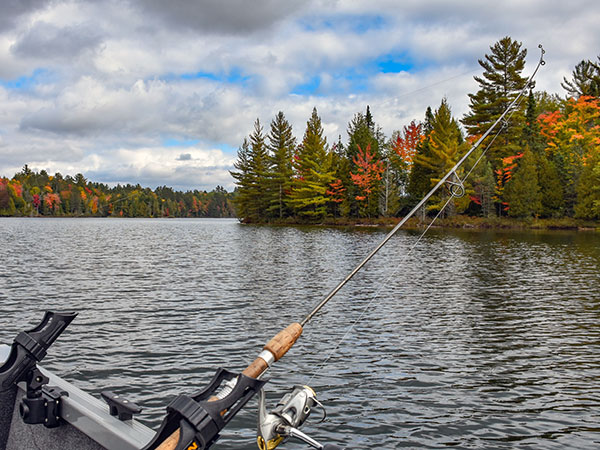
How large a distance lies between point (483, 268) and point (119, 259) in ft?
62.4

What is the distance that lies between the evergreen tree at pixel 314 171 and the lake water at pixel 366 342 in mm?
48452

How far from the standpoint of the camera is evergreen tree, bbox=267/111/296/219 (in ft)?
258

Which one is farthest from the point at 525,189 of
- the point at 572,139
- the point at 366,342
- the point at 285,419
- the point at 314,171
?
the point at 285,419

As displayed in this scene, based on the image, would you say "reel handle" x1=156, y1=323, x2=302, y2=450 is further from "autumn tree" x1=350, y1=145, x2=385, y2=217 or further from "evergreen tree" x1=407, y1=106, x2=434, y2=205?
"autumn tree" x1=350, y1=145, x2=385, y2=217

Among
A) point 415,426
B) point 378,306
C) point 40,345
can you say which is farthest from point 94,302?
point 40,345

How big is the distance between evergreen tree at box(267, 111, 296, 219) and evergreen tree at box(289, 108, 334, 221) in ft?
15.0

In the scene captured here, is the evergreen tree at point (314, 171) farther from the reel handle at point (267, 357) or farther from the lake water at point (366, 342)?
the reel handle at point (267, 357)

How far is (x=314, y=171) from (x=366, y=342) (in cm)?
6031

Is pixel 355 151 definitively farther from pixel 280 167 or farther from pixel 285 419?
pixel 285 419

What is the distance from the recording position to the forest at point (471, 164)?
5972cm

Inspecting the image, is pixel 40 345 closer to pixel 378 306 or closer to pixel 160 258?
pixel 378 306

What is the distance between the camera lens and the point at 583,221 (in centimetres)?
5759

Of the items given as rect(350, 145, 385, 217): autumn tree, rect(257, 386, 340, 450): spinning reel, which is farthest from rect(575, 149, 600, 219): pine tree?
rect(257, 386, 340, 450): spinning reel

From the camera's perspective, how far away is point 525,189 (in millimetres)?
58938
